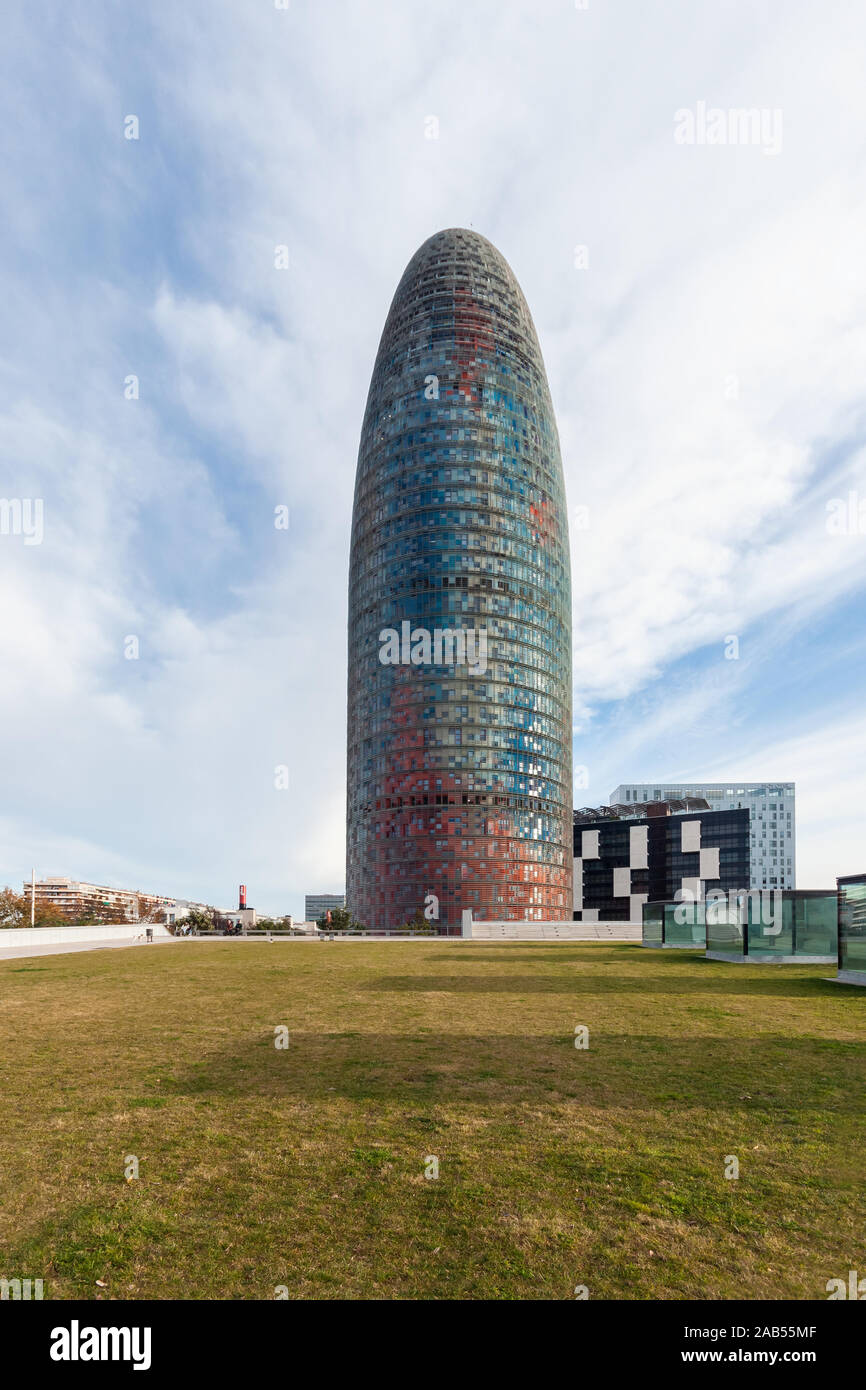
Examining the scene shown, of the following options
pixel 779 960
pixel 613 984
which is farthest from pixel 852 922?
pixel 779 960

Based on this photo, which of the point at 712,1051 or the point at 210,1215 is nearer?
the point at 210,1215

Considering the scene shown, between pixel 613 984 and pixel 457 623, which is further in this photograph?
pixel 457 623

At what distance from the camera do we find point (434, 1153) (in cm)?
871

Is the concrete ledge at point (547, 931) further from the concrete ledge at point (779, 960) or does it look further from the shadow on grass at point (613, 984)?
the shadow on grass at point (613, 984)

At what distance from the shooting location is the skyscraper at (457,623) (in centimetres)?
12675

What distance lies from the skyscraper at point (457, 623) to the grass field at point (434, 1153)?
358 ft

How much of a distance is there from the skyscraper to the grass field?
10907cm

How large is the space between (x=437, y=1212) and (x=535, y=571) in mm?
137415

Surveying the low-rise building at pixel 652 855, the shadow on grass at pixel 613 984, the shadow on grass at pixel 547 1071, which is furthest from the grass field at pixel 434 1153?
the low-rise building at pixel 652 855

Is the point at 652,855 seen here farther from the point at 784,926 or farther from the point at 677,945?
the point at 784,926

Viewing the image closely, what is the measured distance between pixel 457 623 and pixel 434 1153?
408 ft
